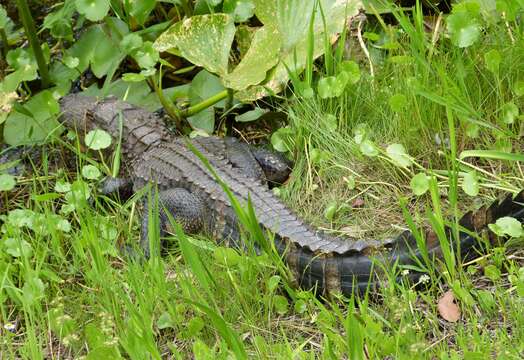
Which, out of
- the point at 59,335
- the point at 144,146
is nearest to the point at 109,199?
the point at 144,146

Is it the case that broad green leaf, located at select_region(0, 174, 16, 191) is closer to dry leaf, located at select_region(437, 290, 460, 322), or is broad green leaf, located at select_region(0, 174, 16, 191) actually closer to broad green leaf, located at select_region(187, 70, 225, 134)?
broad green leaf, located at select_region(187, 70, 225, 134)

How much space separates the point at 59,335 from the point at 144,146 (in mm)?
1736

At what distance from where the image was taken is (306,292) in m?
3.23

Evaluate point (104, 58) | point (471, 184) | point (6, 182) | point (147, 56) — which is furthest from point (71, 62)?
point (471, 184)

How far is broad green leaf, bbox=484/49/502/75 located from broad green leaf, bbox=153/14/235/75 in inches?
51.8

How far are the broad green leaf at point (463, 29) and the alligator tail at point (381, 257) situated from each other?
908 millimetres

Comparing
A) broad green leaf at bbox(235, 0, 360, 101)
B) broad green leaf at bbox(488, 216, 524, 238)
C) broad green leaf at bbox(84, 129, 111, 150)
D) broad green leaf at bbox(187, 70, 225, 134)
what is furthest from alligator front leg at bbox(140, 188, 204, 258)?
broad green leaf at bbox(488, 216, 524, 238)

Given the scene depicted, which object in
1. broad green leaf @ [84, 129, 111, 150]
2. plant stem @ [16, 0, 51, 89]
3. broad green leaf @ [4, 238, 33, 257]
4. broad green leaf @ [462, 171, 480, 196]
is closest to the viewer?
broad green leaf @ [462, 171, 480, 196]

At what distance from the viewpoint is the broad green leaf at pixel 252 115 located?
452 cm

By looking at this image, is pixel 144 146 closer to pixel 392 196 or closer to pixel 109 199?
pixel 109 199

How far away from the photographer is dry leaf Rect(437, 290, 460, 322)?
305cm

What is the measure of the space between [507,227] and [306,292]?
2.57ft

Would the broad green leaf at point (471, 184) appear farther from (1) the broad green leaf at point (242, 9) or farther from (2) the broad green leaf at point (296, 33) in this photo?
(1) the broad green leaf at point (242, 9)

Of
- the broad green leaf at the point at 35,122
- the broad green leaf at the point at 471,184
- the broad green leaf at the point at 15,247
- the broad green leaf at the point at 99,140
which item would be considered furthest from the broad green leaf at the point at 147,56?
the broad green leaf at the point at 471,184
